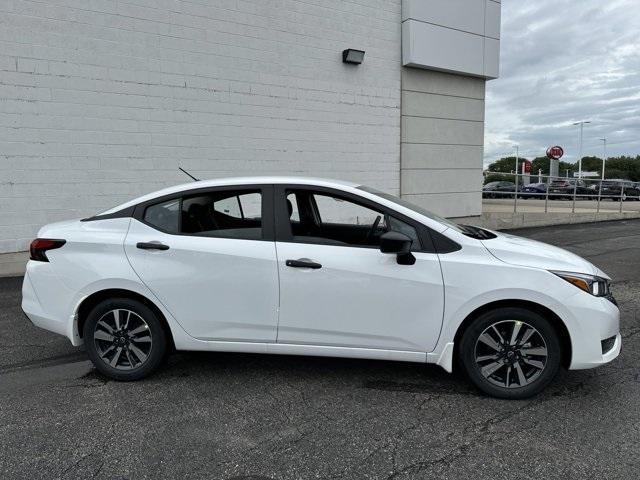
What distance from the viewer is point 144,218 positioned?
380cm

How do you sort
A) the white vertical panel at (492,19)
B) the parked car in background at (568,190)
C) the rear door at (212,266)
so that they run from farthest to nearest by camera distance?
the parked car in background at (568,190), the white vertical panel at (492,19), the rear door at (212,266)

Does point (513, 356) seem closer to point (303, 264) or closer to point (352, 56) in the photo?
point (303, 264)

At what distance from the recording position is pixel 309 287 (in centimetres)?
348

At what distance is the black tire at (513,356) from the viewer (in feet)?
11.0

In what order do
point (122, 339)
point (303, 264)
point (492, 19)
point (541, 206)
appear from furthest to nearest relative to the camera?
1. point (541, 206)
2. point (492, 19)
3. point (122, 339)
4. point (303, 264)

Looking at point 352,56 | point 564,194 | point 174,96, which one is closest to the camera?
point 174,96

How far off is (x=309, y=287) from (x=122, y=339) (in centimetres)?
155

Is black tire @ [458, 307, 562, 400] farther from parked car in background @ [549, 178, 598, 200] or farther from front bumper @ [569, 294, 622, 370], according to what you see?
parked car in background @ [549, 178, 598, 200]

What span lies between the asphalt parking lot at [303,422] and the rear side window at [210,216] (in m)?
1.19

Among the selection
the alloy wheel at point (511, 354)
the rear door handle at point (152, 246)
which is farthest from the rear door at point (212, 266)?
the alloy wheel at point (511, 354)

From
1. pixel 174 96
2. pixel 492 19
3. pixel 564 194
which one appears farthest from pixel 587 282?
pixel 564 194

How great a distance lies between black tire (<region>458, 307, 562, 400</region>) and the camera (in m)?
3.34

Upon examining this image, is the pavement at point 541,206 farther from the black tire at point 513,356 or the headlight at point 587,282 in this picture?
the black tire at point 513,356

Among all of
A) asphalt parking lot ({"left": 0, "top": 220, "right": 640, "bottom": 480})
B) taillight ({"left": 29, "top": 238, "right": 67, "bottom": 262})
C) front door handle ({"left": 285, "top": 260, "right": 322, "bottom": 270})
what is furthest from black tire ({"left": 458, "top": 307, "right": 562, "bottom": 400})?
taillight ({"left": 29, "top": 238, "right": 67, "bottom": 262})
